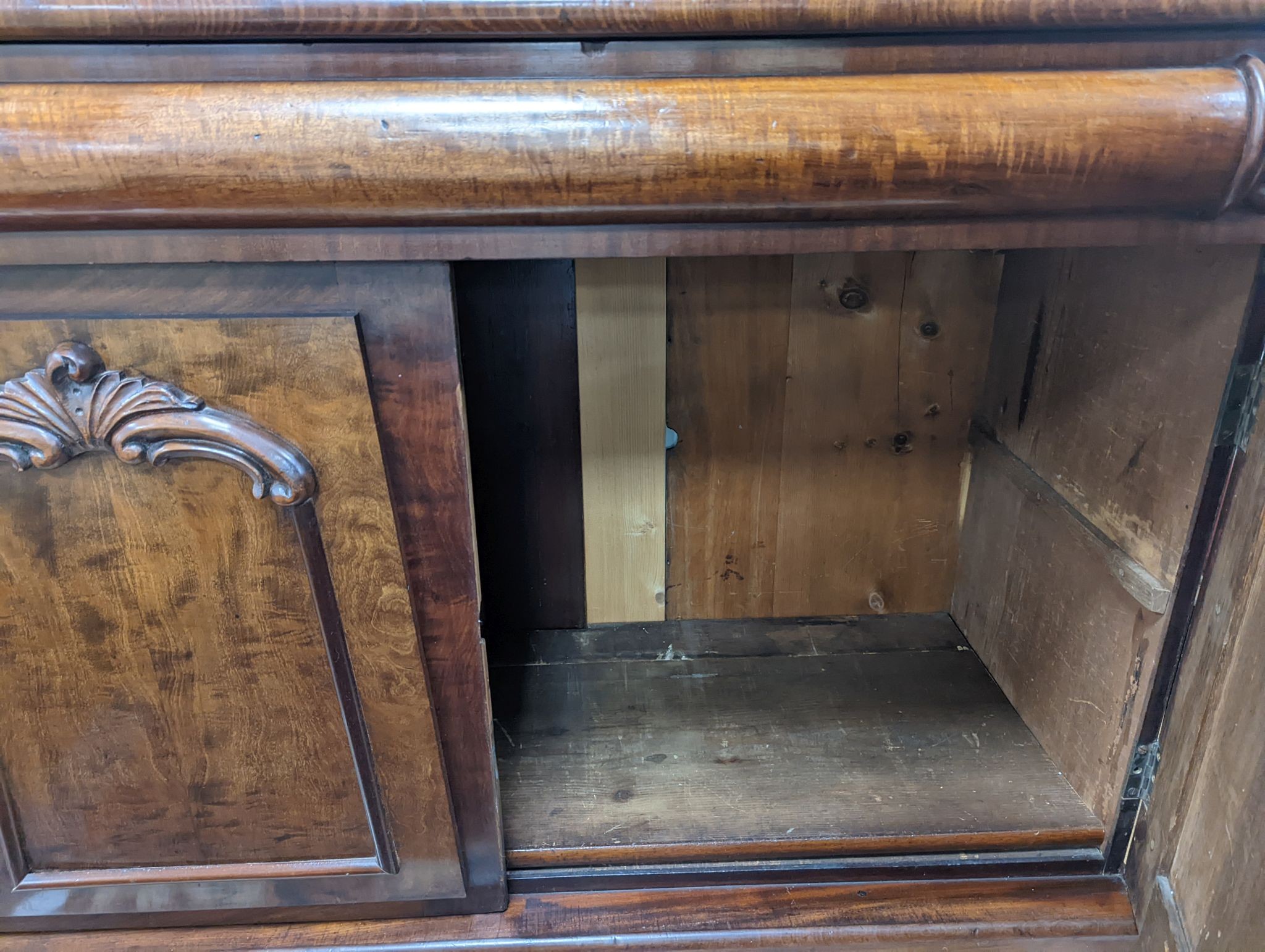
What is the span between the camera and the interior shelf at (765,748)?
0.77 meters

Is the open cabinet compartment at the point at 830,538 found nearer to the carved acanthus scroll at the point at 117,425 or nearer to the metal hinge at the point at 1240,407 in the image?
the metal hinge at the point at 1240,407

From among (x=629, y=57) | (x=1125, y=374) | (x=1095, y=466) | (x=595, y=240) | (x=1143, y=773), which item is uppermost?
(x=629, y=57)

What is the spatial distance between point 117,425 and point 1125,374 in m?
0.83

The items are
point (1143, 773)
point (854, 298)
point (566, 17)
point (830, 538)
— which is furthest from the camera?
point (830, 538)

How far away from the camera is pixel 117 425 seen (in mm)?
527

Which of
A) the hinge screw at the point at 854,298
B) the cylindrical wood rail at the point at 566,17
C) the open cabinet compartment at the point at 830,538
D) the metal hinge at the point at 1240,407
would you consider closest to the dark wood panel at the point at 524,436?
the open cabinet compartment at the point at 830,538

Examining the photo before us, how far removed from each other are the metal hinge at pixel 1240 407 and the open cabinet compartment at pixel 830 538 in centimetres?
1

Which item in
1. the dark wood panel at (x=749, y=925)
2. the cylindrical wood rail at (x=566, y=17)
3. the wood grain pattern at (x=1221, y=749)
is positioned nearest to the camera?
the cylindrical wood rail at (x=566, y=17)

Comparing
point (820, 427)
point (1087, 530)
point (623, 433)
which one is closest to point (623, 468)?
point (623, 433)

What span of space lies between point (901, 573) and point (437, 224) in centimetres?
86

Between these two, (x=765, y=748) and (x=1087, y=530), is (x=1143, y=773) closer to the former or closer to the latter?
(x=1087, y=530)

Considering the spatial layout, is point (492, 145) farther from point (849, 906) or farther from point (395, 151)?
point (849, 906)

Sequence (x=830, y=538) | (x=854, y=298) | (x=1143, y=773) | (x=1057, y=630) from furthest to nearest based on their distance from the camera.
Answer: (x=830, y=538) → (x=854, y=298) → (x=1057, y=630) → (x=1143, y=773)

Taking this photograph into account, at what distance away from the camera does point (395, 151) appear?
46cm
